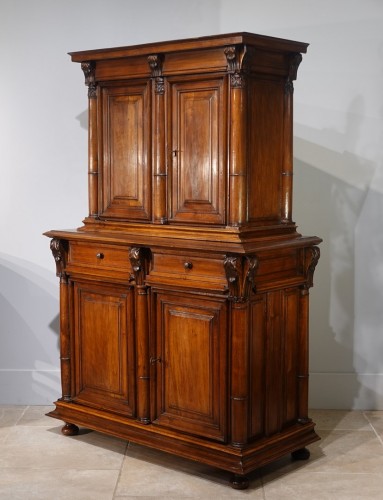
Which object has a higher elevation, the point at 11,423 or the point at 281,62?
the point at 281,62

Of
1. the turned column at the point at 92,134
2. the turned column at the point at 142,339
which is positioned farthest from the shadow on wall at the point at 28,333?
the turned column at the point at 142,339

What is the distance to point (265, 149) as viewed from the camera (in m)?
4.24

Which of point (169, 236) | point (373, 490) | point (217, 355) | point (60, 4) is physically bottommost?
point (373, 490)

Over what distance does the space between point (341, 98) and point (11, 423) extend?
2.59 m

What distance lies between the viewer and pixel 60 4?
533 centimetres

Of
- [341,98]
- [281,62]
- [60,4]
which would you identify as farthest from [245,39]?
[60,4]

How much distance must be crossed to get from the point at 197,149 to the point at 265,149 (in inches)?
12.3

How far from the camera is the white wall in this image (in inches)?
203

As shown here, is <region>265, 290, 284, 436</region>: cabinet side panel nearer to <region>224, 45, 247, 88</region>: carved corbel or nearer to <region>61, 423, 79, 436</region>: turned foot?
<region>224, 45, 247, 88</region>: carved corbel

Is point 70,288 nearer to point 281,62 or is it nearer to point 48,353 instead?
point 48,353

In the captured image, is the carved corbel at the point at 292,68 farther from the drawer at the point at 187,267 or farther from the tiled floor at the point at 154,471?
the tiled floor at the point at 154,471

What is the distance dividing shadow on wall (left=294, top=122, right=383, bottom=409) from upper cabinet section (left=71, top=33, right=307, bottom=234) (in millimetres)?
884

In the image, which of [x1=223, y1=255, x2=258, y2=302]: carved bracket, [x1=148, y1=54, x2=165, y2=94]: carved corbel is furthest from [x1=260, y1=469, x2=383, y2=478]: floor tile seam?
[x1=148, y1=54, x2=165, y2=94]: carved corbel

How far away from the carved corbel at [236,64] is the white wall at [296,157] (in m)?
1.23
